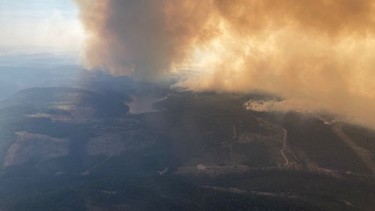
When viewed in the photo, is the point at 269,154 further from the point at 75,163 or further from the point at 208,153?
the point at 75,163

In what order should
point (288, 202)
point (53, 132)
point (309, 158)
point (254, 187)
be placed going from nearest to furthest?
point (288, 202), point (254, 187), point (309, 158), point (53, 132)

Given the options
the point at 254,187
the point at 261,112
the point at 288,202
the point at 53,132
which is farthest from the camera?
the point at 261,112

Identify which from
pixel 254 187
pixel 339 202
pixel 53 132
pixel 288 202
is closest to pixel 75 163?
pixel 53 132

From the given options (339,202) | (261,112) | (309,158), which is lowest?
(339,202)

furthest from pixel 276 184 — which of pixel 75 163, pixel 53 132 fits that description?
pixel 53 132

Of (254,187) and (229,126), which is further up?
(229,126)

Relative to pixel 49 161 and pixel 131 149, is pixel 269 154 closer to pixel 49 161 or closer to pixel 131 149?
pixel 131 149

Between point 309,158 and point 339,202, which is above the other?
point 309,158

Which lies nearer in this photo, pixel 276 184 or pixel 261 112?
pixel 276 184

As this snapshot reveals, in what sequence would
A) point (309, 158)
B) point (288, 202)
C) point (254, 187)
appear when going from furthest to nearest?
point (309, 158)
point (254, 187)
point (288, 202)
